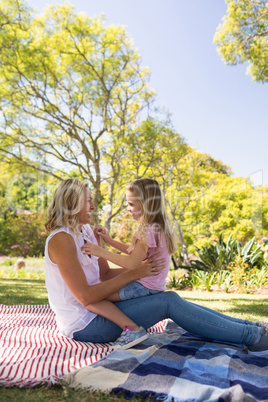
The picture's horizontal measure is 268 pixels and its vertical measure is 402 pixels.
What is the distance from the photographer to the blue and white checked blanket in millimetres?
1871

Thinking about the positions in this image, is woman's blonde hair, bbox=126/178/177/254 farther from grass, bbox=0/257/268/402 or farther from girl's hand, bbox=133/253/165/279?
grass, bbox=0/257/268/402

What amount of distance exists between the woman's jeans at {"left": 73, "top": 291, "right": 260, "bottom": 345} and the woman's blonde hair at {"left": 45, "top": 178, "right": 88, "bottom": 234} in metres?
0.73

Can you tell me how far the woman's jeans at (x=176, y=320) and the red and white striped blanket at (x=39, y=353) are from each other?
0.32 feet

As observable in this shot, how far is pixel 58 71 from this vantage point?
12.5 meters

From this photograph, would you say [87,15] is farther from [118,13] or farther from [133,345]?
[133,345]

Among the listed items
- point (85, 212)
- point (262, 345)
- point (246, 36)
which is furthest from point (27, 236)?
point (262, 345)

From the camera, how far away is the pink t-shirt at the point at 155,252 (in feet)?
9.11

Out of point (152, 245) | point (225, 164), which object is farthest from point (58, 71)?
point (225, 164)

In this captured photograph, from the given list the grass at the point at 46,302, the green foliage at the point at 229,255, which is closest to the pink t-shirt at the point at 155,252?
the grass at the point at 46,302

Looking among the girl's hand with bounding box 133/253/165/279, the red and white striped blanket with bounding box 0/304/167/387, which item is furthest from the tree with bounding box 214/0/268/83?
the red and white striped blanket with bounding box 0/304/167/387

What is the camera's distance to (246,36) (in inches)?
389

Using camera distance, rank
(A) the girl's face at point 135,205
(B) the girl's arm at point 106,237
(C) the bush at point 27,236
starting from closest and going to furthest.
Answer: (A) the girl's face at point 135,205 → (B) the girl's arm at point 106,237 → (C) the bush at point 27,236

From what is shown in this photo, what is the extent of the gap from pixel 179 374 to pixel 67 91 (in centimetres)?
1224

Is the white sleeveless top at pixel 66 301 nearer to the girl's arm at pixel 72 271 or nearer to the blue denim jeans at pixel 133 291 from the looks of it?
the girl's arm at pixel 72 271
